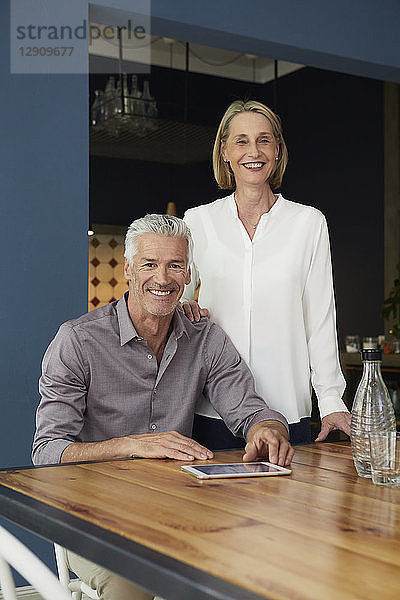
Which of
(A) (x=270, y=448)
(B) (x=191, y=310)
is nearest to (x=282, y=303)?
(B) (x=191, y=310)

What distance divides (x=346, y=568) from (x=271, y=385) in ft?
4.61

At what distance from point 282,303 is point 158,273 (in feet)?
1.45

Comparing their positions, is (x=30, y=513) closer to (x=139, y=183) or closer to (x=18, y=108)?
(x=18, y=108)

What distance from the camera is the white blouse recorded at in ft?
7.57

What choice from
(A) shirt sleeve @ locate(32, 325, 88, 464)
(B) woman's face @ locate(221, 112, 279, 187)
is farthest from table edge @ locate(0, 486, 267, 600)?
(B) woman's face @ locate(221, 112, 279, 187)

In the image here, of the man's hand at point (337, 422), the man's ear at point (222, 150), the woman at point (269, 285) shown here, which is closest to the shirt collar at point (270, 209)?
the woman at point (269, 285)

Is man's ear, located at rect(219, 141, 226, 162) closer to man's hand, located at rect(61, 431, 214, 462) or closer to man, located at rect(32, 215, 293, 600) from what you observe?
man, located at rect(32, 215, 293, 600)

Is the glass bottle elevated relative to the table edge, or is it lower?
elevated

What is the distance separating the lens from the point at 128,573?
979mm

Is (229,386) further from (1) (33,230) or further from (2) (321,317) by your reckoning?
(1) (33,230)

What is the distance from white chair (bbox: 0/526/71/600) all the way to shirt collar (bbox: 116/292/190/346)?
3.29ft

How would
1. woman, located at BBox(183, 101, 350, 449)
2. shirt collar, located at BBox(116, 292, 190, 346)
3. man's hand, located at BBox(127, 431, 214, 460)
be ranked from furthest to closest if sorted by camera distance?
woman, located at BBox(183, 101, 350, 449) → shirt collar, located at BBox(116, 292, 190, 346) → man's hand, located at BBox(127, 431, 214, 460)

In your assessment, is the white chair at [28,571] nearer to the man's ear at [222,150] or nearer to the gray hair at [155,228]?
the gray hair at [155,228]

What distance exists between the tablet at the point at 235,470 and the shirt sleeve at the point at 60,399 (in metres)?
0.40
